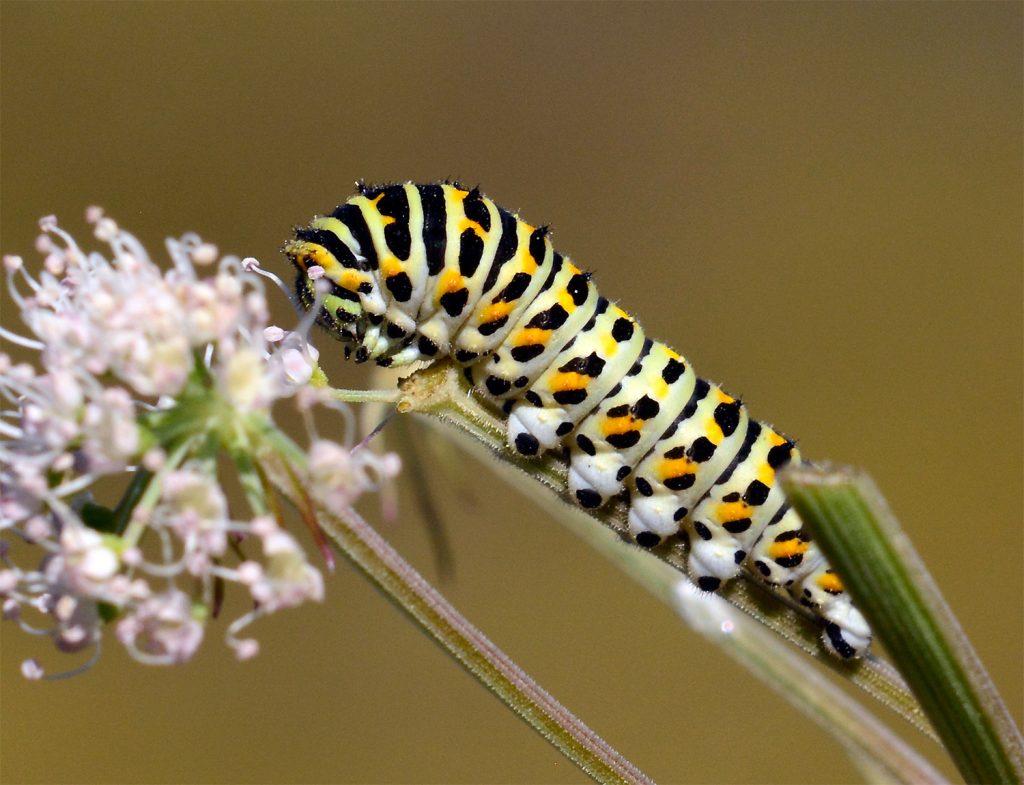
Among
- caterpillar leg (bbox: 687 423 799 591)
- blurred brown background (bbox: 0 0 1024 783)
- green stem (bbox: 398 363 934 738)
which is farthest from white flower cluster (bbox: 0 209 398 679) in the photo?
blurred brown background (bbox: 0 0 1024 783)

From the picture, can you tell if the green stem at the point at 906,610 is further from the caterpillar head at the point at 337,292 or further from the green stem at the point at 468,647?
the caterpillar head at the point at 337,292

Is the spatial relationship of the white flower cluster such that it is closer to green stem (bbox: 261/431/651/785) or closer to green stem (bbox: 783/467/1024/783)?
green stem (bbox: 261/431/651/785)

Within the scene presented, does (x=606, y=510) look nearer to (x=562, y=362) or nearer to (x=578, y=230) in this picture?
(x=562, y=362)

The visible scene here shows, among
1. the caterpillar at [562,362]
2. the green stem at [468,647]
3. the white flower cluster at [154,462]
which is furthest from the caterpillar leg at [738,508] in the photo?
the white flower cluster at [154,462]

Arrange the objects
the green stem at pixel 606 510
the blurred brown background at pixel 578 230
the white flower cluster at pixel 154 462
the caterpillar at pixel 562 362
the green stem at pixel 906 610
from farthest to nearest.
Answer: the blurred brown background at pixel 578 230, the caterpillar at pixel 562 362, the green stem at pixel 606 510, the white flower cluster at pixel 154 462, the green stem at pixel 906 610

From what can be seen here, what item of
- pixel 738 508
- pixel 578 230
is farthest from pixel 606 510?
pixel 578 230

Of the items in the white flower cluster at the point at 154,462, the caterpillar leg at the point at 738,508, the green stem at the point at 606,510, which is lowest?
the white flower cluster at the point at 154,462

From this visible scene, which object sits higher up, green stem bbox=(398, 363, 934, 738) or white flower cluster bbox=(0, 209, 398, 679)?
green stem bbox=(398, 363, 934, 738)

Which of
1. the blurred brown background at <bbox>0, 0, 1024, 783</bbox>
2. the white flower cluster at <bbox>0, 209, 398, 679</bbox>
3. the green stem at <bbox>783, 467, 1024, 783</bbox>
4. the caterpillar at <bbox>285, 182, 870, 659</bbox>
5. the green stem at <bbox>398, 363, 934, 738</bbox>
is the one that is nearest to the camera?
the green stem at <bbox>783, 467, 1024, 783</bbox>
